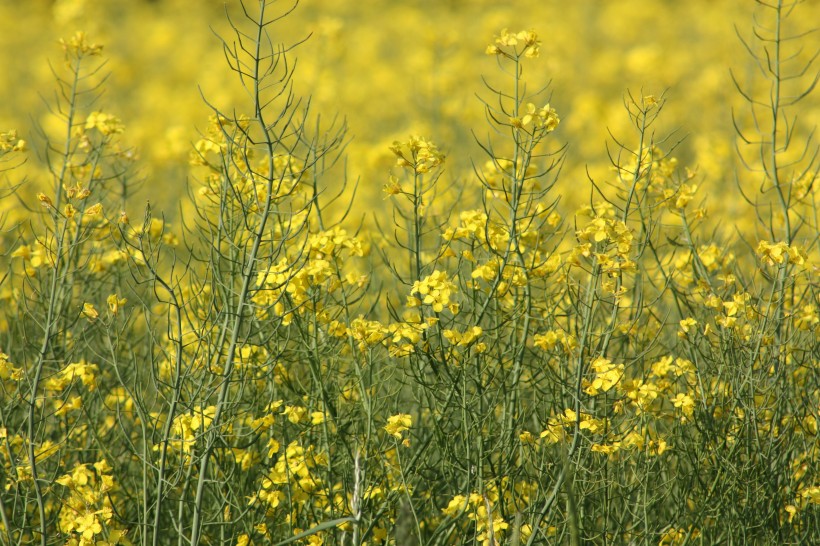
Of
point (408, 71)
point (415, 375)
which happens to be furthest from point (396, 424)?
point (408, 71)

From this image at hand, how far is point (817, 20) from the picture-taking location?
11875 mm

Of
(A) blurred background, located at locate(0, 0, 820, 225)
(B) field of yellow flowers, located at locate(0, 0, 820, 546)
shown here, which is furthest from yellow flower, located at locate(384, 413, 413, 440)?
(A) blurred background, located at locate(0, 0, 820, 225)

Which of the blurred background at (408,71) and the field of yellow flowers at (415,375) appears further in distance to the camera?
the blurred background at (408,71)

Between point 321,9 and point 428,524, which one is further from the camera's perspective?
point 321,9

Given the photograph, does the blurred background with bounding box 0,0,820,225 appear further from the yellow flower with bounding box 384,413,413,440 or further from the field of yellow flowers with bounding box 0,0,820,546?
the yellow flower with bounding box 384,413,413,440

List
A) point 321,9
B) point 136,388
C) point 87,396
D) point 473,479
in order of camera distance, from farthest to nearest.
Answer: point 321,9
point 87,396
point 473,479
point 136,388

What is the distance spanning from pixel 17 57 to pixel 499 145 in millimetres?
7707

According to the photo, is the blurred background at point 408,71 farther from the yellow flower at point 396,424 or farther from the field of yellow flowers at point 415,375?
the yellow flower at point 396,424

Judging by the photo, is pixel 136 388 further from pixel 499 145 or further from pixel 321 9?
pixel 321 9

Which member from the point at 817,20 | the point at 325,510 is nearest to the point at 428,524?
the point at 325,510

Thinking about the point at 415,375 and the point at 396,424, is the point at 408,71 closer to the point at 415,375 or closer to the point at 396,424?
the point at 415,375

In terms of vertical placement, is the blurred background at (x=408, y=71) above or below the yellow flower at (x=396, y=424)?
above

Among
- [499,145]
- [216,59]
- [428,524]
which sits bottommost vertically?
[428,524]

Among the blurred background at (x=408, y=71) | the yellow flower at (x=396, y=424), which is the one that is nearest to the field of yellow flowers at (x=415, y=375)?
the yellow flower at (x=396, y=424)
